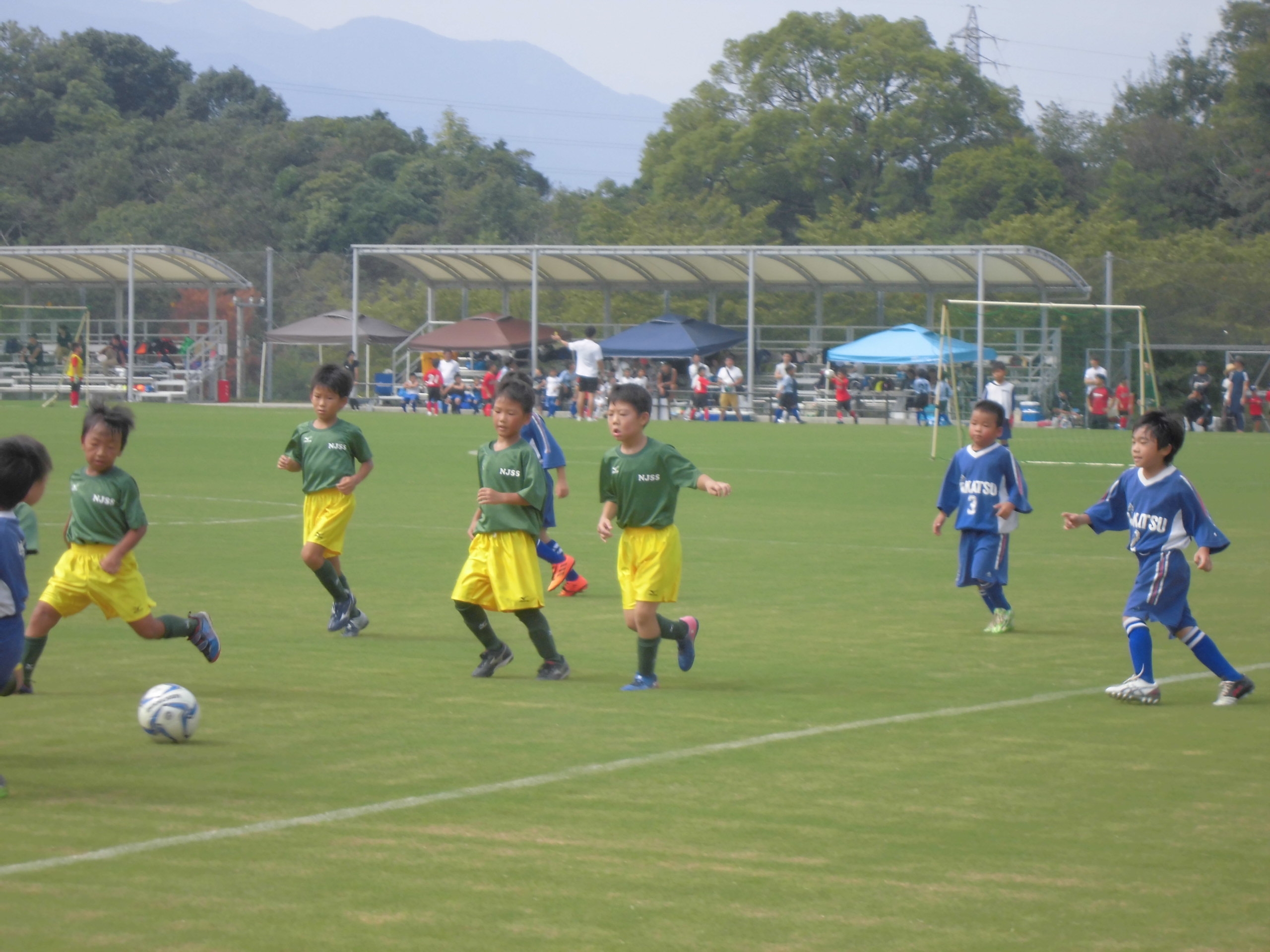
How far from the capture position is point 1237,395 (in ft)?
119

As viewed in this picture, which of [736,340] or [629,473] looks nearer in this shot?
[629,473]

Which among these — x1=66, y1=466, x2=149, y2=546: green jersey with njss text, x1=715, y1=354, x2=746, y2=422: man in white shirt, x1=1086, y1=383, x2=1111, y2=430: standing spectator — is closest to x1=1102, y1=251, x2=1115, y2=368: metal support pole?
x1=1086, y1=383, x2=1111, y2=430: standing spectator

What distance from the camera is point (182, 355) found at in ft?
158

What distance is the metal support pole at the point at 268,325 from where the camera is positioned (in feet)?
147

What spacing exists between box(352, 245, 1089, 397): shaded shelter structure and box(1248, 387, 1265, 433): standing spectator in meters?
4.74

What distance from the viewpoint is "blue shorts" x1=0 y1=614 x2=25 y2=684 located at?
560cm

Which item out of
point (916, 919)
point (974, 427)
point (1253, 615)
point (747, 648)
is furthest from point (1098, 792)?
point (1253, 615)

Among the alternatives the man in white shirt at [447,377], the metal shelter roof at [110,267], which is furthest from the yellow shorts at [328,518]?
the metal shelter roof at [110,267]

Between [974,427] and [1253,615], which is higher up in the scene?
[974,427]

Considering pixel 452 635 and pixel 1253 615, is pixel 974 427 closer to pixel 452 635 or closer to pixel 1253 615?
pixel 1253 615

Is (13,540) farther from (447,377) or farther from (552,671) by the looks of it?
(447,377)

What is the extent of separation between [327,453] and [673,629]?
8.98 feet

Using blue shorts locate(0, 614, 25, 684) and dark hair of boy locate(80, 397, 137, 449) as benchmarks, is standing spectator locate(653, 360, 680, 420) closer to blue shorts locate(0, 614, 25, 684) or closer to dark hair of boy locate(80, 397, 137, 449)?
dark hair of boy locate(80, 397, 137, 449)

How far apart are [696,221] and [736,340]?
22.6 meters
